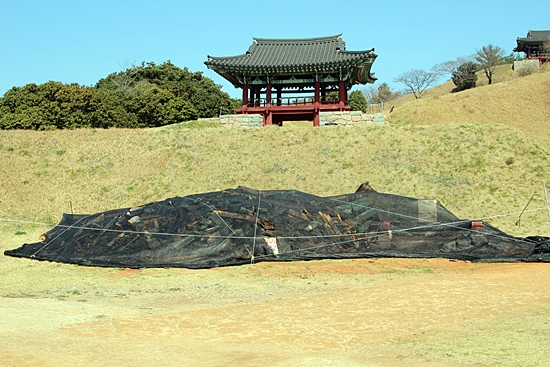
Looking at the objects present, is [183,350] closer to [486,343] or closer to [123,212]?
[486,343]

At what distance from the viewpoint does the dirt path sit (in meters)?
5.43

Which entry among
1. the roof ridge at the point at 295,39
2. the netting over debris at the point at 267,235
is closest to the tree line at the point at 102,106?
the roof ridge at the point at 295,39

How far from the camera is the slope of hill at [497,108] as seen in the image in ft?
126

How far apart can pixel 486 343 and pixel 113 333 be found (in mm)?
4449

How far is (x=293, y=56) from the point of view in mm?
29984

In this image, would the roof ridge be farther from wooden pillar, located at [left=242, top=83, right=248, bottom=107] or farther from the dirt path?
the dirt path

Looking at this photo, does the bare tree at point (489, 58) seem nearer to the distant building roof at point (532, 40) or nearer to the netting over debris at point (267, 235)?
the distant building roof at point (532, 40)

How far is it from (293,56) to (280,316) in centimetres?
2466

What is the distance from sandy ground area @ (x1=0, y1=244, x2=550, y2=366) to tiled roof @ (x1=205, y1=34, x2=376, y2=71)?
18379mm

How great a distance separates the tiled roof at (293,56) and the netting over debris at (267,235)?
51.6ft

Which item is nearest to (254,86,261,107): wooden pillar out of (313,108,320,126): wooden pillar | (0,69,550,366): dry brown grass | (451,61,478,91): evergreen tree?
(313,108,320,126): wooden pillar

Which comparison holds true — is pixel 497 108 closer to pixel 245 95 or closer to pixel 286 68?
pixel 286 68

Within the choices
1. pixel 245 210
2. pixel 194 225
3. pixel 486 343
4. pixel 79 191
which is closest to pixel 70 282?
pixel 194 225

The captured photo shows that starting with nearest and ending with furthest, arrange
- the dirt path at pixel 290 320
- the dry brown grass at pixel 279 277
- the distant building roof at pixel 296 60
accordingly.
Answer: the dirt path at pixel 290 320 → the dry brown grass at pixel 279 277 → the distant building roof at pixel 296 60
